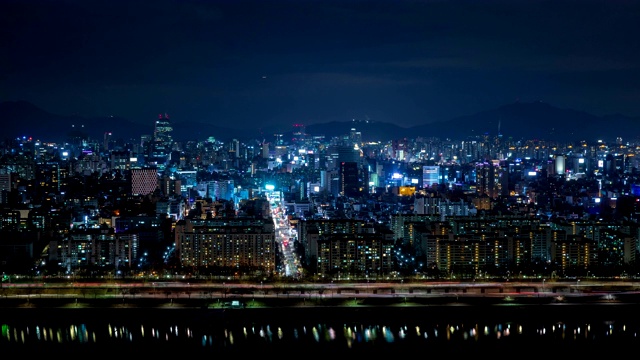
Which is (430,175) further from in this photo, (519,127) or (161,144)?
(519,127)

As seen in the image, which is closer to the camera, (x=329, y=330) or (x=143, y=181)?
(x=329, y=330)

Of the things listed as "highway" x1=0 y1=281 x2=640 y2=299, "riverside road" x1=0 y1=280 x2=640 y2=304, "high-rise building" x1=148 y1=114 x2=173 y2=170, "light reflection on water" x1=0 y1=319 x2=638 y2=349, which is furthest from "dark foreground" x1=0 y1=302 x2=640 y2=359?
"high-rise building" x1=148 y1=114 x2=173 y2=170

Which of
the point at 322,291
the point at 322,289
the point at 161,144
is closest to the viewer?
the point at 322,291

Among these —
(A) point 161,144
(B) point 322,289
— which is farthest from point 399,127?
(B) point 322,289

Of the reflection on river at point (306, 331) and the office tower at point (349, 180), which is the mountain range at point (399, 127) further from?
the reflection on river at point (306, 331)

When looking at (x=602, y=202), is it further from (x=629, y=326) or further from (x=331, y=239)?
(x=629, y=326)

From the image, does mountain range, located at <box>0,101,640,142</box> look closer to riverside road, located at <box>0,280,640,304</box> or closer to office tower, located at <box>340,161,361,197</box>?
office tower, located at <box>340,161,361,197</box>

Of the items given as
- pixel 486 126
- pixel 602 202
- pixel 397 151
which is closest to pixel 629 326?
pixel 602 202
